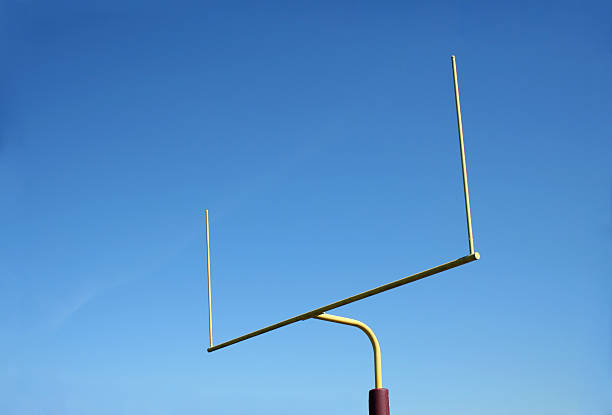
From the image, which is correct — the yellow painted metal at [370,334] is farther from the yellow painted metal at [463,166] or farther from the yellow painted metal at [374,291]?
the yellow painted metal at [463,166]

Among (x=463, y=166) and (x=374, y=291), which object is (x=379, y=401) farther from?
(x=463, y=166)

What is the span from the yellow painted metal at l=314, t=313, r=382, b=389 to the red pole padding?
0.51 feet

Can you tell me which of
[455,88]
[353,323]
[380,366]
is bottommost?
[380,366]

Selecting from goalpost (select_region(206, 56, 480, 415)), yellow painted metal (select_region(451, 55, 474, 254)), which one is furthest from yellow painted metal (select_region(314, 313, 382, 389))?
yellow painted metal (select_region(451, 55, 474, 254))

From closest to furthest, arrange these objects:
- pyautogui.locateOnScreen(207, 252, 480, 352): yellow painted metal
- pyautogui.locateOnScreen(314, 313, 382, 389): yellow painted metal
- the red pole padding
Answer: pyautogui.locateOnScreen(207, 252, 480, 352): yellow painted metal
the red pole padding
pyautogui.locateOnScreen(314, 313, 382, 389): yellow painted metal

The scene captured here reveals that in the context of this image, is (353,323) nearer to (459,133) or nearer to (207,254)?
(459,133)

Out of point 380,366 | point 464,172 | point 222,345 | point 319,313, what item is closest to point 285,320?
point 319,313

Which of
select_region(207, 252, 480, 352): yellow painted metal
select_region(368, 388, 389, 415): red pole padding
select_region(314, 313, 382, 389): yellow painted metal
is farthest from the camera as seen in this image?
select_region(314, 313, 382, 389): yellow painted metal

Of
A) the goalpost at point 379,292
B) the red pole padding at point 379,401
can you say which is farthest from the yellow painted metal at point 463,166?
the red pole padding at point 379,401

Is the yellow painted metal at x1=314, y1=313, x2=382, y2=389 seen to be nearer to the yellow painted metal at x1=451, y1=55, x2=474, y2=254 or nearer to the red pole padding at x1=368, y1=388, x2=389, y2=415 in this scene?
the red pole padding at x1=368, y1=388, x2=389, y2=415

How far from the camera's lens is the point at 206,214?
7.68 m

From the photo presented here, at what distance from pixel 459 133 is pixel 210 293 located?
3.98 m

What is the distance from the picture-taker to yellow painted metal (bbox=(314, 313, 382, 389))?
188 inches

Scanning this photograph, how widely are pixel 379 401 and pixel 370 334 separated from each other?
0.57 meters
